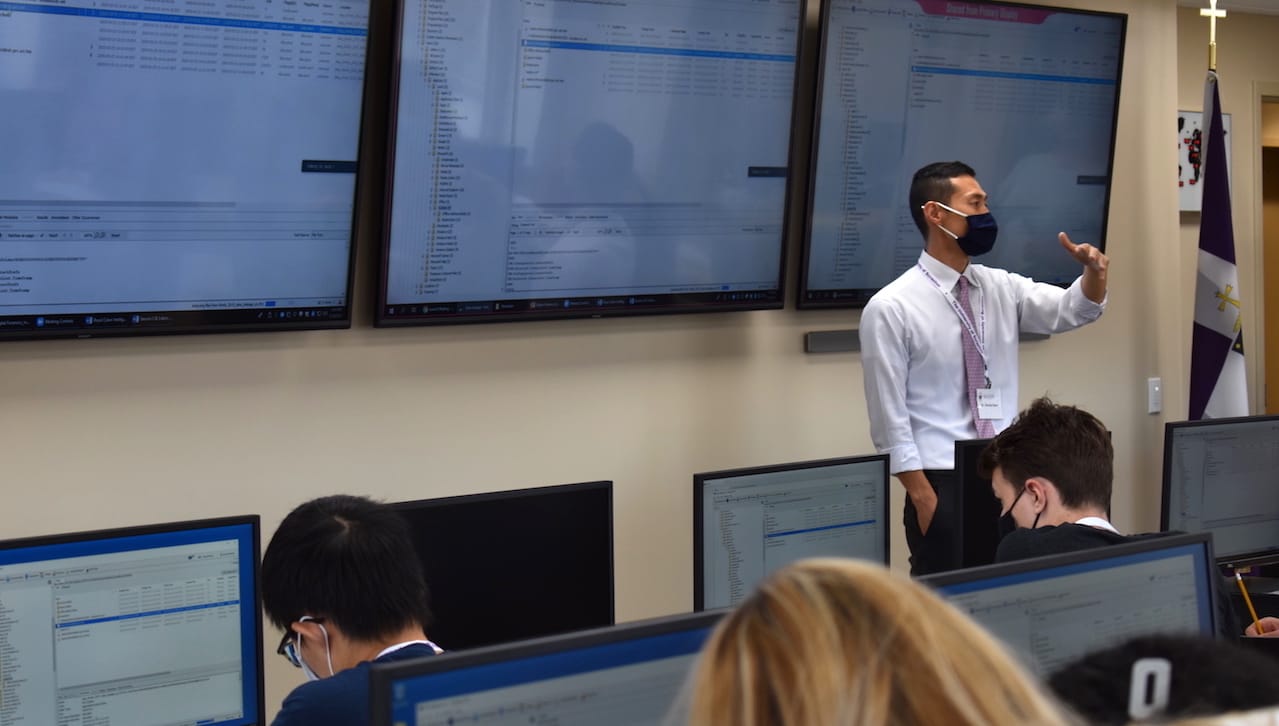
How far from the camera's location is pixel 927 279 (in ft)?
11.0

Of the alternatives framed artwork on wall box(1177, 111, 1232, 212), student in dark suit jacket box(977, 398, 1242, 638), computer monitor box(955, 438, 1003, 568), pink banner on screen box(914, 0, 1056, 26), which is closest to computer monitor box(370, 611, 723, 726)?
student in dark suit jacket box(977, 398, 1242, 638)

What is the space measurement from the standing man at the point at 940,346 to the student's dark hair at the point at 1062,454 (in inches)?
32.3

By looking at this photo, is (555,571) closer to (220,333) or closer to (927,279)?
(220,333)

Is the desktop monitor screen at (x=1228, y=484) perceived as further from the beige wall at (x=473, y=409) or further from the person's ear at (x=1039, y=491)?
the beige wall at (x=473, y=409)

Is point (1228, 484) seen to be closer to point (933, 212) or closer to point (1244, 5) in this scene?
point (933, 212)

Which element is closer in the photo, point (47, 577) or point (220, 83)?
point (47, 577)

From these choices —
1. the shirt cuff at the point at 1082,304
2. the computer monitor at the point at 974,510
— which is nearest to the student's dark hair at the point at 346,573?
the computer monitor at the point at 974,510

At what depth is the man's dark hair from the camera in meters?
3.34

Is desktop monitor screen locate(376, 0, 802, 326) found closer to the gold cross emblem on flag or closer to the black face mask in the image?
the black face mask

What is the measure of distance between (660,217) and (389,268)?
688mm

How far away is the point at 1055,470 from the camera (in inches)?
88.4

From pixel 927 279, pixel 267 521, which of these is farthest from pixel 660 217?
pixel 267 521

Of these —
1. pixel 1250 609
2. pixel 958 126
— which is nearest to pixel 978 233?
pixel 958 126

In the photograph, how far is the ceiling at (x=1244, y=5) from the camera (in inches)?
215
